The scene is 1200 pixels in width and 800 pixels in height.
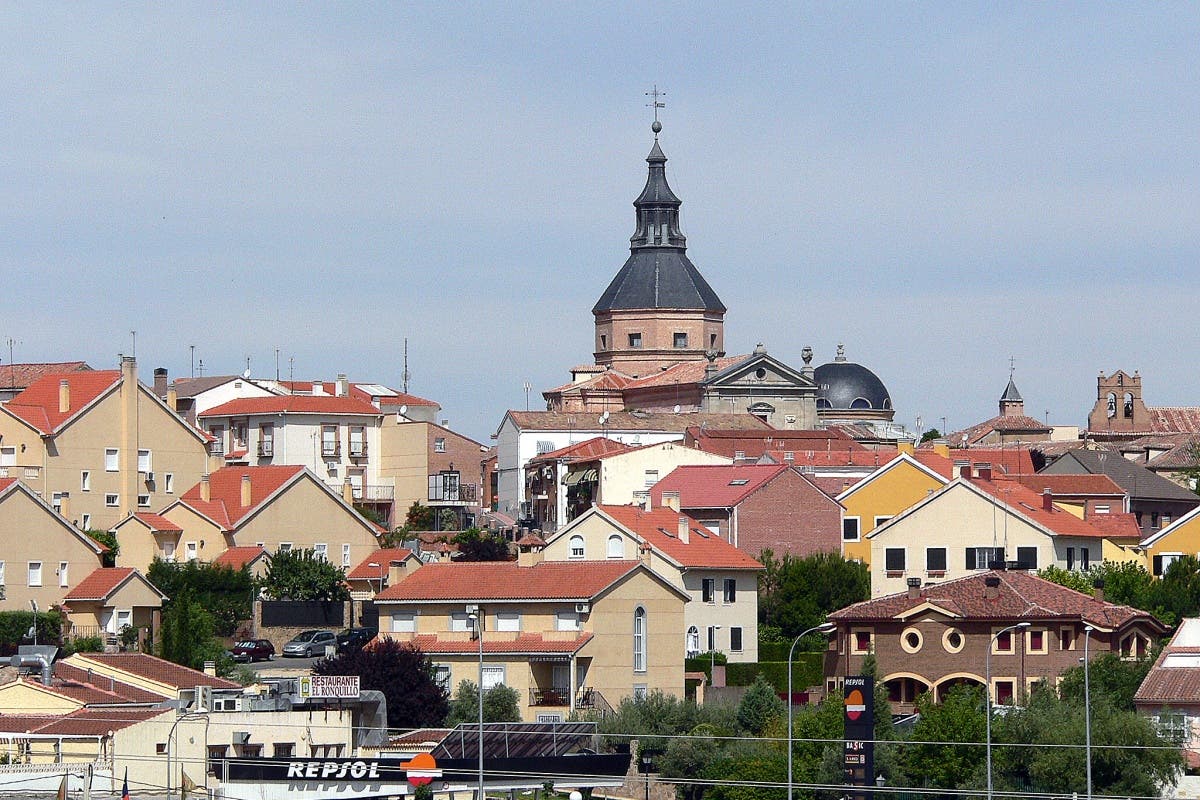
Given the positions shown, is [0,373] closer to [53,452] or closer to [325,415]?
[325,415]

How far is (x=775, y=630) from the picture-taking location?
301 ft

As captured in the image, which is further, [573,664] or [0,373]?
[0,373]

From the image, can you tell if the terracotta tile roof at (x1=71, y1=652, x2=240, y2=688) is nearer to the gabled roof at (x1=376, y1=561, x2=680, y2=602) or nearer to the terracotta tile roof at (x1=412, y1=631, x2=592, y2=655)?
the terracotta tile roof at (x1=412, y1=631, x2=592, y2=655)

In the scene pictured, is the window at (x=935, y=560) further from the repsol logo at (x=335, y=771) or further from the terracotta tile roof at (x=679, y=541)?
the repsol logo at (x=335, y=771)

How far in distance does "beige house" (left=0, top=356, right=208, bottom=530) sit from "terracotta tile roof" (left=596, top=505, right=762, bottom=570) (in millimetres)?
19836

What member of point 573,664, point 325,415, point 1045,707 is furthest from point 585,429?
point 1045,707

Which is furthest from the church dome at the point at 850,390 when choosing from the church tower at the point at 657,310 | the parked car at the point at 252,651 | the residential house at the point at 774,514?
the parked car at the point at 252,651

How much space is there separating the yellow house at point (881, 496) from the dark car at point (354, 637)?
59.8 ft

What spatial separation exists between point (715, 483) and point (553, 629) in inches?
868

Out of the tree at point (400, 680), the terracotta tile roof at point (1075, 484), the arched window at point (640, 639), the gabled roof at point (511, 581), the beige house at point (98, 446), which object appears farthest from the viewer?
the terracotta tile roof at point (1075, 484)

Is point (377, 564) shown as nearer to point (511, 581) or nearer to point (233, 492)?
point (233, 492)

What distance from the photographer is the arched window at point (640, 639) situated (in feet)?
275

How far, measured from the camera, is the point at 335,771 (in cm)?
6969

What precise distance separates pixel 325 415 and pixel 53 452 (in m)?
17.9
